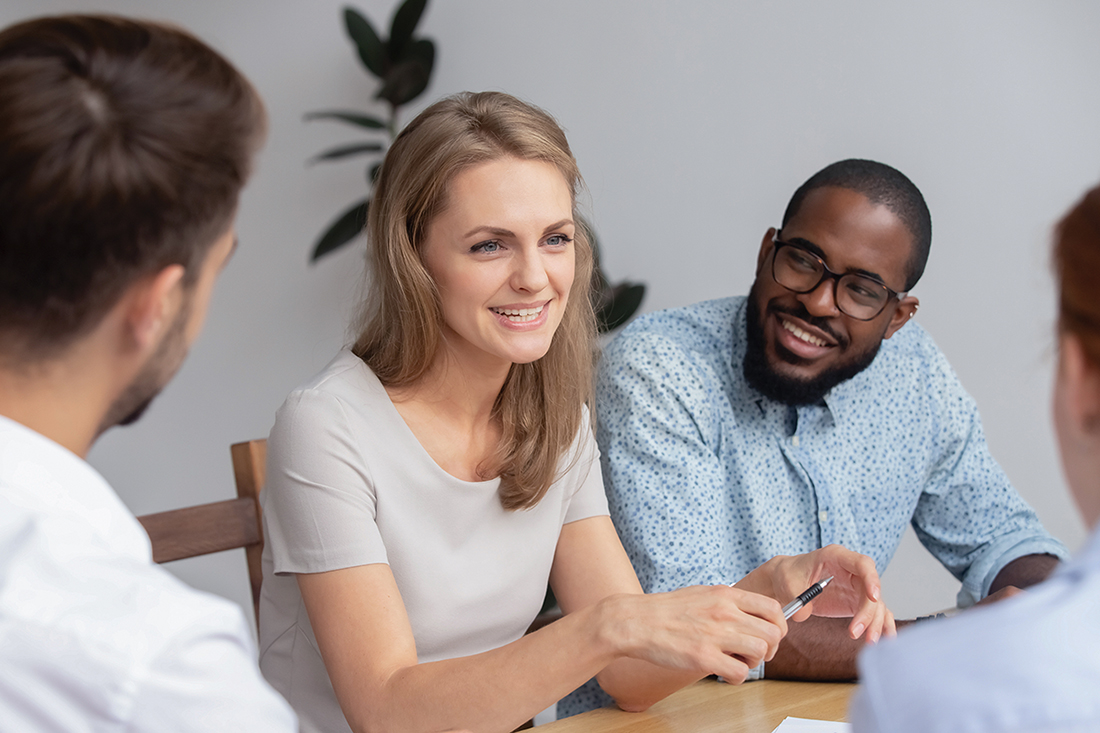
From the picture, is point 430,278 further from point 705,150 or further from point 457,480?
point 705,150

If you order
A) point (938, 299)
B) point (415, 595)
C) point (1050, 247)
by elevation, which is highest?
point (1050, 247)

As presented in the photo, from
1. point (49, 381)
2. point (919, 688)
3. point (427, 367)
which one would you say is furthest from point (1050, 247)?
point (427, 367)

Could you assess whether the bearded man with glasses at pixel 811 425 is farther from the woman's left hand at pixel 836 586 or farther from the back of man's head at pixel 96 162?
the back of man's head at pixel 96 162

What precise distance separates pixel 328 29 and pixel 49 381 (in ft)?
9.02

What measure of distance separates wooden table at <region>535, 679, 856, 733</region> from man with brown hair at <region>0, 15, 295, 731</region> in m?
0.56

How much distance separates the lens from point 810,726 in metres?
1.05

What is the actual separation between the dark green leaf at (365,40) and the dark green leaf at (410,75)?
0.13ft

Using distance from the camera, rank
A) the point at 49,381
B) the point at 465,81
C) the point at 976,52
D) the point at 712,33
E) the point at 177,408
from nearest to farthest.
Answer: the point at 49,381 → the point at 976,52 → the point at 712,33 → the point at 465,81 → the point at 177,408

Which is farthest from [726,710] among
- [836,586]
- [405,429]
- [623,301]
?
[623,301]

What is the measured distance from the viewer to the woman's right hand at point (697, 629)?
981 mm

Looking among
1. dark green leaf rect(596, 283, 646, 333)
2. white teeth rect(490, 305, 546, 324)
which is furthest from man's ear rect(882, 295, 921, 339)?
dark green leaf rect(596, 283, 646, 333)

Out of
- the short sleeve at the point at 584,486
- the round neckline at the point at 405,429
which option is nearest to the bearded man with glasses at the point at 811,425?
the short sleeve at the point at 584,486

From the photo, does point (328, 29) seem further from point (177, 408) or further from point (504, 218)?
point (504, 218)

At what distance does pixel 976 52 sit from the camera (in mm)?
2193
